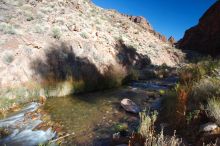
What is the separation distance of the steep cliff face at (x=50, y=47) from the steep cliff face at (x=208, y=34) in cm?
2351

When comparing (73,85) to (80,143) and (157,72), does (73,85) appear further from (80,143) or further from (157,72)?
(157,72)

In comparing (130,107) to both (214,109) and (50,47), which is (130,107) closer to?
(214,109)

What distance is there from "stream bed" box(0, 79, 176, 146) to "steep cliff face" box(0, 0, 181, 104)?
185 cm

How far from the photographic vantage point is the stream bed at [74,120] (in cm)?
653

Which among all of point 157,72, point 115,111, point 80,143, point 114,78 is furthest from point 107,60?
point 80,143

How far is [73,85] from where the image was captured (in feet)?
38.9

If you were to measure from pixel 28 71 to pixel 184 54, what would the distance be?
2685 cm

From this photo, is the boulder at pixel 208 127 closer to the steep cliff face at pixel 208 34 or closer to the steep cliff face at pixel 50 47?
the steep cliff face at pixel 50 47

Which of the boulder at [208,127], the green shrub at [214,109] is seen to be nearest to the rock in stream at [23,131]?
the boulder at [208,127]

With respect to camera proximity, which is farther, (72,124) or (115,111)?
(115,111)

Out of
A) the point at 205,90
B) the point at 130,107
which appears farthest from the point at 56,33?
the point at 205,90

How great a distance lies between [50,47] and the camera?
1305cm

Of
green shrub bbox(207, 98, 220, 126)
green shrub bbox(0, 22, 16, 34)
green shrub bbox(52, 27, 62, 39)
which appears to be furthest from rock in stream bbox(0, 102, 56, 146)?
green shrub bbox(52, 27, 62, 39)

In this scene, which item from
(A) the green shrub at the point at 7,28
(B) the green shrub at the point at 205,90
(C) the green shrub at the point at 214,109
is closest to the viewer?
(C) the green shrub at the point at 214,109
